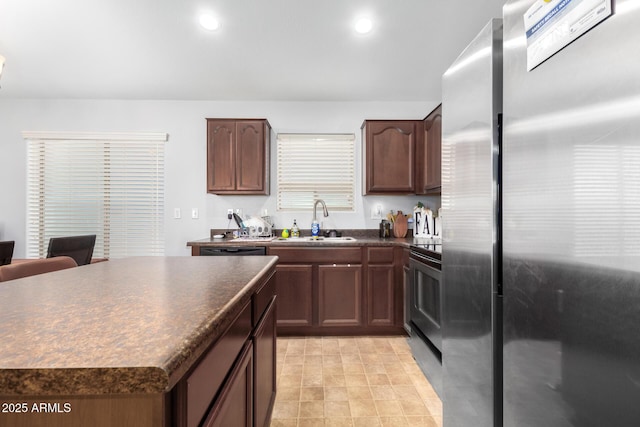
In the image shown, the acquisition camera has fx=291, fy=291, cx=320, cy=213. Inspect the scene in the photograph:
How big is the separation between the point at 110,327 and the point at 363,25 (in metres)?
2.69

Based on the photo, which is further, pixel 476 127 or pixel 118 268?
pixel 118 268

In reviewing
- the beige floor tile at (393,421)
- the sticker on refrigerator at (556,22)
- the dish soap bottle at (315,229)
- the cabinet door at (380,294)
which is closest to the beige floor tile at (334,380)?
the beige floor tile at (393,421)

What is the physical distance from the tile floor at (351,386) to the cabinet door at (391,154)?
1.56 metres

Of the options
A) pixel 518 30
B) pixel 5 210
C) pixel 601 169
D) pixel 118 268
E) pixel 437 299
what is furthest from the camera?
pixel 5 210

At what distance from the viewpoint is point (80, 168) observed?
343cm

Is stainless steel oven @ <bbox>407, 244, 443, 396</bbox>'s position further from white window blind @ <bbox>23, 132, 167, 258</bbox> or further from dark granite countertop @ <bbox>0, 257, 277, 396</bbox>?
white window blind @ <bbox>23, 132, 167, 258</bbox>

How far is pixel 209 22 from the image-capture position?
242 cm

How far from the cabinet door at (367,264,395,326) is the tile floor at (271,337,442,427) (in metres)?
0.21

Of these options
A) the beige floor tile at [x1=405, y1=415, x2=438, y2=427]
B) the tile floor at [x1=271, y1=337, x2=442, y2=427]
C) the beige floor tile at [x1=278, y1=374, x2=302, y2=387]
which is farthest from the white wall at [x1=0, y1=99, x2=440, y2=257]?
the beige floor tile at [x1=405, y1=415, x2=438, y2=427]

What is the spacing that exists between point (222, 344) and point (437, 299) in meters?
1.60

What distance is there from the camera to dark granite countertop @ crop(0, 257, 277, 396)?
421mm

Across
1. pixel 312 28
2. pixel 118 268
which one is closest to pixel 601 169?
pixel 118 268

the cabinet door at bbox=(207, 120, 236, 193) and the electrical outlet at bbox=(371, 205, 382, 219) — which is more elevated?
the cabinet door at bbox=(207, 120, 236, 193)

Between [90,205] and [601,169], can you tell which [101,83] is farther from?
[601,169]
